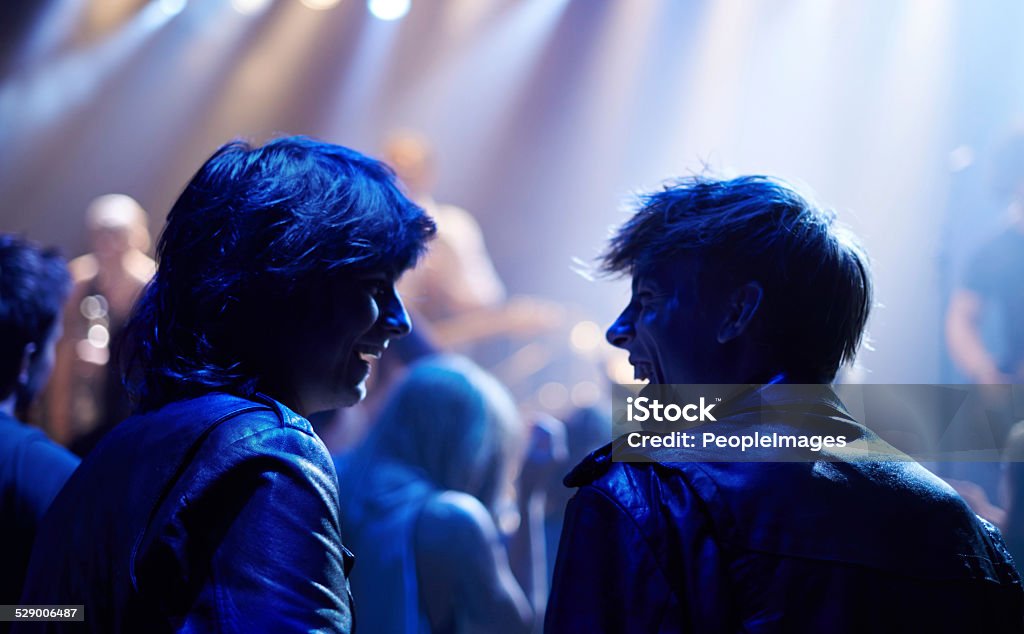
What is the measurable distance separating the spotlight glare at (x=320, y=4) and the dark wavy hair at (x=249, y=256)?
14.7 feet

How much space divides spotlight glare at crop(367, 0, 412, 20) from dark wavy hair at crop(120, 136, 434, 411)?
444cm

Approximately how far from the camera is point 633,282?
1.25 meters

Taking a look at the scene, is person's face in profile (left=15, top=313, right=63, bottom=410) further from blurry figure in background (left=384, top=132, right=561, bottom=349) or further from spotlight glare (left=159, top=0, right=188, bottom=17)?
spotlight glare (left=159, top=0, right=188, bottom=17)

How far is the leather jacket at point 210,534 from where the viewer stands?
0.81m

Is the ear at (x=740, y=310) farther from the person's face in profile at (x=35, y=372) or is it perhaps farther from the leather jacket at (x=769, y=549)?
the person's face in profile at (x=35, y=372)

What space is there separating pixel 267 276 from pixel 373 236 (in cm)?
15

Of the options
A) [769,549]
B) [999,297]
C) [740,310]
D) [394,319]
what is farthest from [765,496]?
[999,297]

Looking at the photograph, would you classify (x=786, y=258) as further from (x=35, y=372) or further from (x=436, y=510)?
(x=35, y=372)

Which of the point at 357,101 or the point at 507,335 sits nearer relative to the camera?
the point at 507,335

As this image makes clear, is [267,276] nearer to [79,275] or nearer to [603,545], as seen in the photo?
[603,545]

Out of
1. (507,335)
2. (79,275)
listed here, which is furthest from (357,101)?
(79,275)

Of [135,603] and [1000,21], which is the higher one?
[1000,21]

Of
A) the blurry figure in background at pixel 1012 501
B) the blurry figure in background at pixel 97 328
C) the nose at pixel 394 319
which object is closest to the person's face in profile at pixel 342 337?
the nose at pixel 394 319

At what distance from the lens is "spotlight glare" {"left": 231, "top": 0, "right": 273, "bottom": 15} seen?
5.15m
